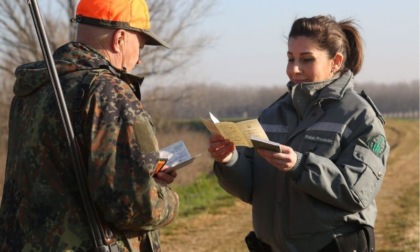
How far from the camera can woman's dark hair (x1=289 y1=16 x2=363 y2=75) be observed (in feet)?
13.2

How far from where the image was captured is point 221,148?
3.87m

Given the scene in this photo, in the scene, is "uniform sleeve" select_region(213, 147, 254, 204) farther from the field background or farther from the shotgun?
the field background

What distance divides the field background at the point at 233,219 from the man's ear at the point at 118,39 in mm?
6997

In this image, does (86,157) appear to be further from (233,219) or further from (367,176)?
(233,219)

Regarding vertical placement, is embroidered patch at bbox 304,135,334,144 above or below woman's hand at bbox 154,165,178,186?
below

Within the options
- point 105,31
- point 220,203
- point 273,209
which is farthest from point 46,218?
point 220,203

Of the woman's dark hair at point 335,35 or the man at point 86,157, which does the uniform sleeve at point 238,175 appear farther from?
the man at point 86,157

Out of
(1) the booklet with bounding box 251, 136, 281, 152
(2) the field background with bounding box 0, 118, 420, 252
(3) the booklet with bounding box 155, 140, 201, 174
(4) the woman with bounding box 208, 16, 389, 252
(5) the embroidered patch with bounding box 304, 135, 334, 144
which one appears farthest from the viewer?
(2) the field background with bounding box 0, 118, 420, 252

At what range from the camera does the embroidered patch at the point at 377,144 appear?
3.70 meters

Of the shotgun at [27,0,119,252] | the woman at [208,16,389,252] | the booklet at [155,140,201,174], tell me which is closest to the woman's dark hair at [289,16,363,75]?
the woman at [208,16,389,252]

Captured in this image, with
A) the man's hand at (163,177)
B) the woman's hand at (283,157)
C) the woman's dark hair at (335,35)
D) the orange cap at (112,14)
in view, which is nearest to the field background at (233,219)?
the woman's dark hair at (335,35)

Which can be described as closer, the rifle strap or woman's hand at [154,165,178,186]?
the rifle strap

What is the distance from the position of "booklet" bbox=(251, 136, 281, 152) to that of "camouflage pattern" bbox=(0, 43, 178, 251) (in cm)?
59

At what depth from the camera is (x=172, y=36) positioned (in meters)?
23.5
